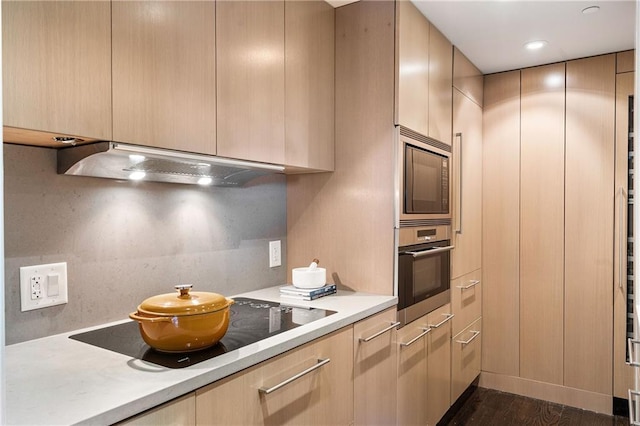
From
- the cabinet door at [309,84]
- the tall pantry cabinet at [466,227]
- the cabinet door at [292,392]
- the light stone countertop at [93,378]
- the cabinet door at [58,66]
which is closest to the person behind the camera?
the light stone countertop at [93,378]

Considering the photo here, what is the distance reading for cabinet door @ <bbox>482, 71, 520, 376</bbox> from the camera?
314 centimetres

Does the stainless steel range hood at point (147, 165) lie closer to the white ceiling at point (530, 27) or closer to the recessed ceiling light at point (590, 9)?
the white ceiling at point (530, 27)

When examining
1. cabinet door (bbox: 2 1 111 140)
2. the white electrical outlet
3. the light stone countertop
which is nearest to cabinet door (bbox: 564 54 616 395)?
the white electrical outlet

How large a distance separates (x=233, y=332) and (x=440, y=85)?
6.06ft

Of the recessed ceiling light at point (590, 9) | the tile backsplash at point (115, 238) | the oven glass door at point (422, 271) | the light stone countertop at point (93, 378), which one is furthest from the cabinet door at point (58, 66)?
the recessed ceiling light at point (590, 9)

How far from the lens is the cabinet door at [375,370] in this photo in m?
1.78

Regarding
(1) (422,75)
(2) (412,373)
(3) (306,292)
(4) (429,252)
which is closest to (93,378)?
(3) (306,292)

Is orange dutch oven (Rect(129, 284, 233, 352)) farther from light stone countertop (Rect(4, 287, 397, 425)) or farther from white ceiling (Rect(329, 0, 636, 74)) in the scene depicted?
white ceiling (Rect(329, 0, 636, 74))

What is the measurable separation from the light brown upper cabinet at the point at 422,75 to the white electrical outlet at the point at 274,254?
0.87 metres

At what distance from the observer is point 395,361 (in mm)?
2039

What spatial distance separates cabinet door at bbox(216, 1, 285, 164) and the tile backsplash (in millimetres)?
357

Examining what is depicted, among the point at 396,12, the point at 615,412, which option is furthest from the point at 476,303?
the point at 396,12

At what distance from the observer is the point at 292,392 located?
4.67 feet

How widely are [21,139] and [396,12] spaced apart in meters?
1.62
